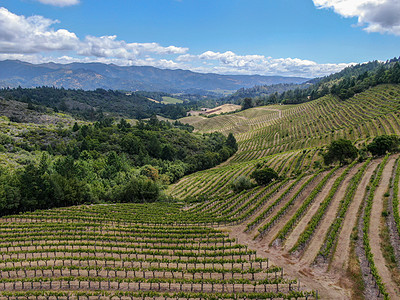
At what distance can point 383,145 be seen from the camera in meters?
70.2

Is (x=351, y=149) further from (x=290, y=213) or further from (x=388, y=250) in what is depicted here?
(x=388, y=250)

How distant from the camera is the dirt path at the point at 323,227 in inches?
1323

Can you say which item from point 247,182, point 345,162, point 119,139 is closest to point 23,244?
point 247,182

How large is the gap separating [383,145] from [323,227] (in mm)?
45753

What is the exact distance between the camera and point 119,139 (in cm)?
13312

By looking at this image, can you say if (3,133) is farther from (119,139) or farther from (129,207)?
(129,207)

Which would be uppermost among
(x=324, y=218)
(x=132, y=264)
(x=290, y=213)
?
(x=324, y=218)

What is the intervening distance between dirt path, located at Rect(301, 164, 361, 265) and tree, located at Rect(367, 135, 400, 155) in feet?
61.5

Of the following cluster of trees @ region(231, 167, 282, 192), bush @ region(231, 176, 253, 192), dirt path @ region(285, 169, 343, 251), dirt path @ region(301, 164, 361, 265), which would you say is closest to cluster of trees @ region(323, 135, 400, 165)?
dirt path @ region(285, 169, 343, 251)

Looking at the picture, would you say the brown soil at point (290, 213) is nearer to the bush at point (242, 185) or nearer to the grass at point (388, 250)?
the grass at point (388, 250)

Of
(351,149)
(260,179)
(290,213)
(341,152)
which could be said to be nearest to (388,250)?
(290,213)

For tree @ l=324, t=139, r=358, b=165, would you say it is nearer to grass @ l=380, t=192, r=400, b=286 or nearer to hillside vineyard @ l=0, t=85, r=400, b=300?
hillside vineyard @ l=0, t=85, r=400, b=300

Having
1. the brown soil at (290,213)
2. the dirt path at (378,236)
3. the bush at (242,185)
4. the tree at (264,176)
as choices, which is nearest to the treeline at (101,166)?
the bush at (242,185)

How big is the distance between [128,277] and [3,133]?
393 ft
